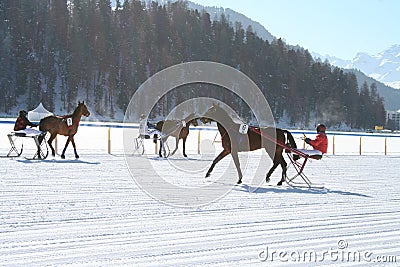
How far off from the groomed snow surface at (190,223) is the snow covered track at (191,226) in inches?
0.4

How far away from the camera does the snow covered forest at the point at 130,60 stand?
79.9m

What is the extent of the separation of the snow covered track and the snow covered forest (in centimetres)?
6561

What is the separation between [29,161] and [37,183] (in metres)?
5.05

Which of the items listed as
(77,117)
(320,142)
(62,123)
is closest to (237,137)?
(320,142)

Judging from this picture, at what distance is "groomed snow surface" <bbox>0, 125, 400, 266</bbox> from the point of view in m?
5.12

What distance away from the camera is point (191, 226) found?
6488 millimetres

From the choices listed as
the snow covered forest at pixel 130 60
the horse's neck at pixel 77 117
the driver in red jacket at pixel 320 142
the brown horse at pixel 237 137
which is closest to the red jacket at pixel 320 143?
the driver in red jacket at pixel 320 142

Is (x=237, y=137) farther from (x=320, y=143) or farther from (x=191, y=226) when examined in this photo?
(x=191, y=226)

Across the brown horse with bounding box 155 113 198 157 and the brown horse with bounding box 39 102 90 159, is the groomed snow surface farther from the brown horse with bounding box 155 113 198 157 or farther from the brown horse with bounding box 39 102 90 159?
the brown horse with bounding box 155 113 198 157

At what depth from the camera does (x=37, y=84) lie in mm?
78000

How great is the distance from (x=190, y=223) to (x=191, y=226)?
18 cm

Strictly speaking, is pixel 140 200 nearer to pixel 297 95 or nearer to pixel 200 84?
pixel 200 84

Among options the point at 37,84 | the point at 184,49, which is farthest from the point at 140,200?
the point at 184,49

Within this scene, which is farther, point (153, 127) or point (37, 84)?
point (37, 84)
